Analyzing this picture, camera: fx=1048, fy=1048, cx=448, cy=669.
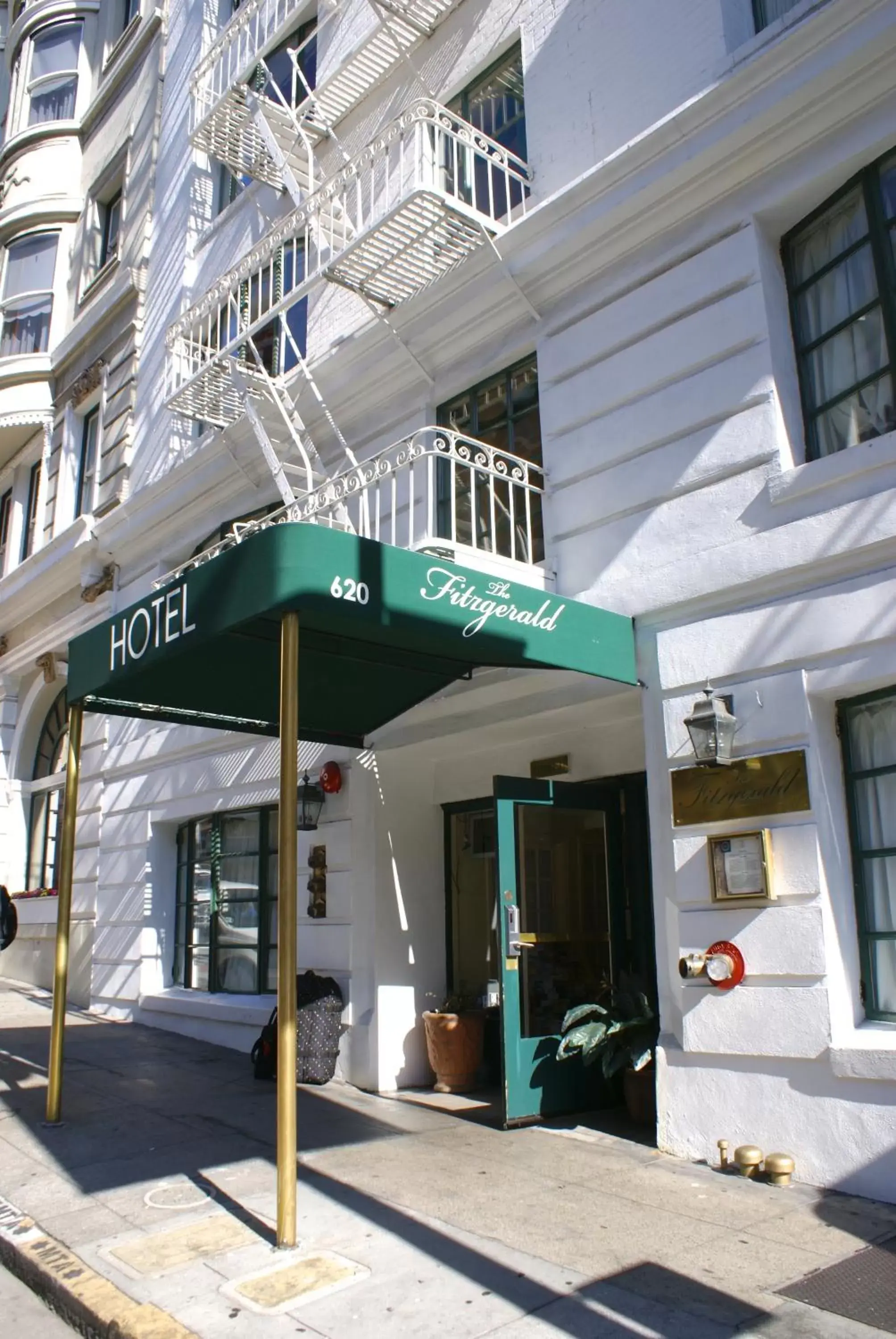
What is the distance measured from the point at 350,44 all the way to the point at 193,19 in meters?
5.35

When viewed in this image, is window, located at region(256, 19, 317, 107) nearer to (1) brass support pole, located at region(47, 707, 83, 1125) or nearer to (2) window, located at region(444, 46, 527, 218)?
(2) window, located at region(444, 46, 527, 218)

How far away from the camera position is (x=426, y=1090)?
9102 millimetres

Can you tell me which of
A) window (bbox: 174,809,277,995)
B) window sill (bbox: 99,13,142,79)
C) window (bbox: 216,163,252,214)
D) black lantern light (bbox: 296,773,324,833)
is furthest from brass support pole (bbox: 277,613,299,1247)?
window sill (bbox: 99,13,142,79)

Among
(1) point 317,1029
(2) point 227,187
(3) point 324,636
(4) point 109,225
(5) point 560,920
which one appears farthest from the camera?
(4) point 109,225

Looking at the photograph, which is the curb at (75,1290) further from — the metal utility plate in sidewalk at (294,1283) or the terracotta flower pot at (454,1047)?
the terracotta flower pot at (454,1047)

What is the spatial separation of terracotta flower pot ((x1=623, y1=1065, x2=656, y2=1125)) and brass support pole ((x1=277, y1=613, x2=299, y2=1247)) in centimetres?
300

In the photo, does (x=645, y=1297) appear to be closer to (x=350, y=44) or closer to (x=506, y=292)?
(x=506, y=292)

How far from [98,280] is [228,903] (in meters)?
10.8

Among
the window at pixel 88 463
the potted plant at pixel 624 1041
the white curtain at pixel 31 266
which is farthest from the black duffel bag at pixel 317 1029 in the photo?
the white curtain at pixel 31 266

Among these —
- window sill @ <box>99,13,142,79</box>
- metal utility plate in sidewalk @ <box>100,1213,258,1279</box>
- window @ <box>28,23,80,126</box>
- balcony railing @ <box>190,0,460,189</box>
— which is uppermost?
window @ <box>28,23,80,126</box>

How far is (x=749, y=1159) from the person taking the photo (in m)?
5.89

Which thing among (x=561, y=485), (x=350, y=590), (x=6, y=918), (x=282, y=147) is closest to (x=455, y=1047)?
(x=561, y=485)

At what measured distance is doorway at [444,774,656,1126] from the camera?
755cm

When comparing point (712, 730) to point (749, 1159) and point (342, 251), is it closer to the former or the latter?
point (749, 1159)
